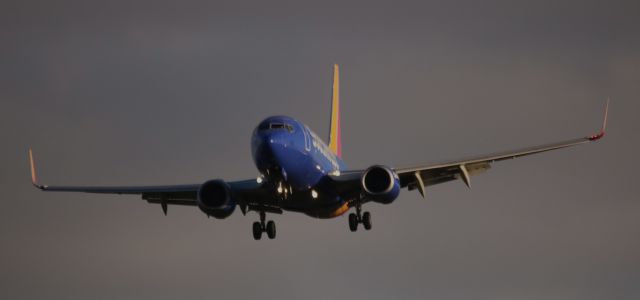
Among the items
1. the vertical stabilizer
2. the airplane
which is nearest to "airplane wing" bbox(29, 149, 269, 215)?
the airplane

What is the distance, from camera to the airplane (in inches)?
1741

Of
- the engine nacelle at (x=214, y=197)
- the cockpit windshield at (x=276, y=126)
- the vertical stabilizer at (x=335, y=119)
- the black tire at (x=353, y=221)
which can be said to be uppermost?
the vertical stabilizer at (x=335, y=119)

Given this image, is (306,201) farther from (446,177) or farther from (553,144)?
(553,144)

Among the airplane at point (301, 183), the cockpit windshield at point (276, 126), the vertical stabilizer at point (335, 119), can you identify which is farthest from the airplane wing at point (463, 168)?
the vertical stabilizer at point (335, 119)

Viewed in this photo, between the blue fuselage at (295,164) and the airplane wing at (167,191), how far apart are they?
1.66m

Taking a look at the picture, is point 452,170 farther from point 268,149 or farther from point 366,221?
point 268,149

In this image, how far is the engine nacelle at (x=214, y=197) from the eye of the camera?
48.1 m

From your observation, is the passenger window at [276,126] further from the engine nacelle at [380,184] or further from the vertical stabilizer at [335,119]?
the vertical stabilizer at [335,119]

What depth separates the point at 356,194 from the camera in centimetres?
4922

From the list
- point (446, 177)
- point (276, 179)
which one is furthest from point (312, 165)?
point (446, 177)

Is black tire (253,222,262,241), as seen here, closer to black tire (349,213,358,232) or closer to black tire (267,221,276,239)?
black tire (267,221,276,239)

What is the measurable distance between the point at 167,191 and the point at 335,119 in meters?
17.4

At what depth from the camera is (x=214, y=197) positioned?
4831 centimetres

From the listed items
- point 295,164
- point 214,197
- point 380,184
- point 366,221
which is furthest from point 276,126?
point 366,221
